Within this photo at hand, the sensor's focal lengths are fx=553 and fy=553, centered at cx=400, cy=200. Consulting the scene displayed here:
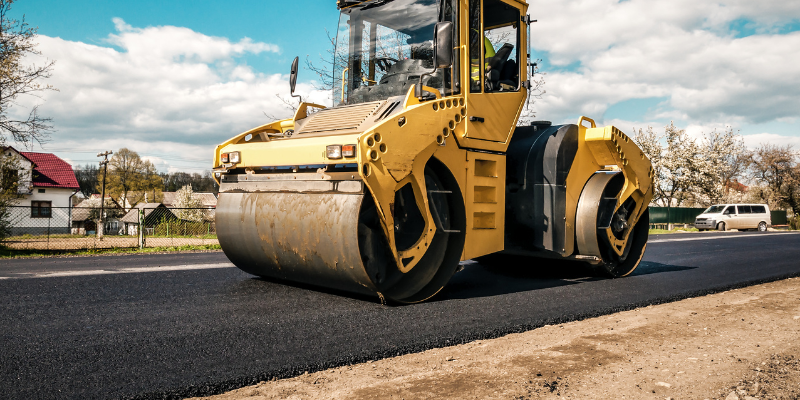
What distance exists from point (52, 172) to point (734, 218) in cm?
4995

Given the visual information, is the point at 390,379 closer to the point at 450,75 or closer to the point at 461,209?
the point at 461,209

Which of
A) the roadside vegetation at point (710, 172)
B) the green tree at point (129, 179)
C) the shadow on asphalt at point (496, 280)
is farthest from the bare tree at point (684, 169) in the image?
the green tree at point (129, 179)

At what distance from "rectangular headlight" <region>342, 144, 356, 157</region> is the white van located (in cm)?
2962

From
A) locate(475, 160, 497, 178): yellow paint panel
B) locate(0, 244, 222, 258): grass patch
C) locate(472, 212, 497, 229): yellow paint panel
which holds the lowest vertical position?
locate(0, 244, 222, 258): grass patch

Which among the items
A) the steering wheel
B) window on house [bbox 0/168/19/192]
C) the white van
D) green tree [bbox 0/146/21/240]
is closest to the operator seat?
the steering wheel

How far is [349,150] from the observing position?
14.5ft

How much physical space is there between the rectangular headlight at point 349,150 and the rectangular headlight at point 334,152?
4 cm

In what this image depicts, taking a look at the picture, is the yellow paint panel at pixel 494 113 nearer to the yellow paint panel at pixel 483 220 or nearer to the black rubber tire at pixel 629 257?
the yellow paint panel at pixel 483 220

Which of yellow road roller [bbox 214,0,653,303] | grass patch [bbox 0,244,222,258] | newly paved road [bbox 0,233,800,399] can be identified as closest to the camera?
newly paved road [bbox 0,233,800,399]

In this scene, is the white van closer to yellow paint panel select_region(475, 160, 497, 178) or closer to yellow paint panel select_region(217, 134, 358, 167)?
yellow paint panel select_region(475, 160, 497, 178)

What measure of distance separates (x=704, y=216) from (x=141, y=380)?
104 ft

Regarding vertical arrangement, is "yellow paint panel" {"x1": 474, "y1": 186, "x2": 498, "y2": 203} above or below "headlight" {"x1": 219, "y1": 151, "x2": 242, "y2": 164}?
below

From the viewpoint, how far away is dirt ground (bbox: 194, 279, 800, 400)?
2.86 meters

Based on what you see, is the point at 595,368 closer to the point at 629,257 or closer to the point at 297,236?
the point at 297,236
